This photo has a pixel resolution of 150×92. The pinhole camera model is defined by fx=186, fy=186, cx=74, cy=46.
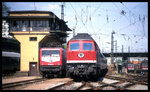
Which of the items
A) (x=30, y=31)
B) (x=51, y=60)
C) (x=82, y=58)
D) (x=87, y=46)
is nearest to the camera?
(x=82, y=58)

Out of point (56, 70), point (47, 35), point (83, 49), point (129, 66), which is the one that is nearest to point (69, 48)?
point (83, 49)

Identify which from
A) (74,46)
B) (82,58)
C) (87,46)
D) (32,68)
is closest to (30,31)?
(32,68)

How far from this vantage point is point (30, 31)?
2675 centimetres

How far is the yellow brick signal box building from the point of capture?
85.1ft

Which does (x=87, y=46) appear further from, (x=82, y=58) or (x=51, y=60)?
(x=51, y=60)

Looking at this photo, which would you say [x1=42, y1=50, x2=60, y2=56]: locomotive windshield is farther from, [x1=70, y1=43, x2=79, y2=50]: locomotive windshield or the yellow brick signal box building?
the yellow brick signal box building

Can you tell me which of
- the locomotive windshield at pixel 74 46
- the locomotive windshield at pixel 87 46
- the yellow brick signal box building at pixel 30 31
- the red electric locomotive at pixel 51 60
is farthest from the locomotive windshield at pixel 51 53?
the yellow brick signal box building at pixel 30 31

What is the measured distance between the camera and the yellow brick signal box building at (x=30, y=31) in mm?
25953

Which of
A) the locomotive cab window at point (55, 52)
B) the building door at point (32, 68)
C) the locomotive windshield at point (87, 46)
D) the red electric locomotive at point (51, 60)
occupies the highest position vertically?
the locomotive windshield at point (87, 46)

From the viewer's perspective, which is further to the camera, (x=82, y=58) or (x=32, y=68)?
(x=32, y=68)

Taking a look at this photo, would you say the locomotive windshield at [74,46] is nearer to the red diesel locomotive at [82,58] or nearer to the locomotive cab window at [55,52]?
the red diesel locomotive at [82,58]

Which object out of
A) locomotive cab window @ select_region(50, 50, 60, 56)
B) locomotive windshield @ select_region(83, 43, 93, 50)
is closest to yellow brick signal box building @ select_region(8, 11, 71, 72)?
locomotive cab window @ select_region(50, 50, 60, 56)

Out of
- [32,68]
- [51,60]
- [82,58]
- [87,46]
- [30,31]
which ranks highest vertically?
[30,31]

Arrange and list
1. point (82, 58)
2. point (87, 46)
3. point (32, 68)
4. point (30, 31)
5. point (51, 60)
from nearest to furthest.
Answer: point (82, 58) < point (87, 46) < point (51, 60) < point (32, 68) < point (30, 31)
